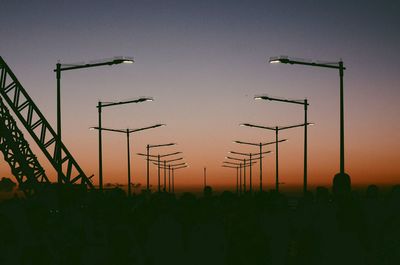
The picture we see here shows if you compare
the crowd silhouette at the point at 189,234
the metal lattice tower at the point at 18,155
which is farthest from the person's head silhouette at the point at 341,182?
the metal lattice tower at the point at 18,155

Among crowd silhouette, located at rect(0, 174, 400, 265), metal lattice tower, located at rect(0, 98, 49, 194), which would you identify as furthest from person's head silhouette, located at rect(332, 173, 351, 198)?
metal lattice tower, located at rect(0, 98, 49, 194)

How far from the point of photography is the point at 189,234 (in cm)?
2500

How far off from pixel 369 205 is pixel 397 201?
293cm

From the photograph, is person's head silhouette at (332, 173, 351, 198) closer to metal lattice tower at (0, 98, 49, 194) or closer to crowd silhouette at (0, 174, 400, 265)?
crowd silhouette at (0, 174, 400, 265)

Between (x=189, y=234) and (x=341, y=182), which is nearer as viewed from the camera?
(x=189, y=234)

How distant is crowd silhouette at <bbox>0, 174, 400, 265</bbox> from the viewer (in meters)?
18.0

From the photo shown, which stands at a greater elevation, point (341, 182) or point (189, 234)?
point (341, 182)

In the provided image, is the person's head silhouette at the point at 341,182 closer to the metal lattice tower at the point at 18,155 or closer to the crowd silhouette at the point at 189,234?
the crowd silhouette at the point at 189,234

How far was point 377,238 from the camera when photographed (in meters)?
22.0

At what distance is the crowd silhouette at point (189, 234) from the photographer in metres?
18.0

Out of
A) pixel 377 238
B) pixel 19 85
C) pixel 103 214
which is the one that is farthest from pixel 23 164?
pixel 377 238

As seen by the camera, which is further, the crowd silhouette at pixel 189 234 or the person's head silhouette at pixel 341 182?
the person's head silhouette at pixel 341 182

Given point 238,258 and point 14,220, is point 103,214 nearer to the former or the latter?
point 14,220

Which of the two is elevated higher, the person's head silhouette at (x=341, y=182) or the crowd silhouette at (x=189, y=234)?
the person's head silhouette at (x=341, y=182)
